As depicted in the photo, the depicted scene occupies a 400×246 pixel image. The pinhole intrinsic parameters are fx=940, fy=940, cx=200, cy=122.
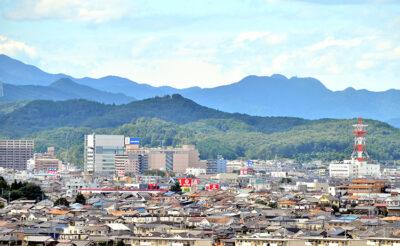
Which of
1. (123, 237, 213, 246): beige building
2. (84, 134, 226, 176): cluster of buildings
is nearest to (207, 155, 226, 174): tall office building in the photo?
(84, 134, 226, 176): cluster of buildings

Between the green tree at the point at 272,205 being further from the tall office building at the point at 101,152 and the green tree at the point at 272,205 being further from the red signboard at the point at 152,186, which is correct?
the tall office building at the point at 101,152

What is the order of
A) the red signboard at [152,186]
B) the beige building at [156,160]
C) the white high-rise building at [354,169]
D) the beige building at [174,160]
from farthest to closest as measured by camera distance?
the beige building at [174,160]
the beige building at [156,160]
the white high-rise building at [354,169]
the red signboard at [152,186]

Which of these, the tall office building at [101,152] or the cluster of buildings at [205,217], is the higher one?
the tall office building at [101,152]

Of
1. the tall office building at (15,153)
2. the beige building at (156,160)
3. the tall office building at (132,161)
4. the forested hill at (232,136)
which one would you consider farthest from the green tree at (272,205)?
the tall office building at (15,153)

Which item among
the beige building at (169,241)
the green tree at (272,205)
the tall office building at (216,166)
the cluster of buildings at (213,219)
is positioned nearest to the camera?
the beige building at (169,241)

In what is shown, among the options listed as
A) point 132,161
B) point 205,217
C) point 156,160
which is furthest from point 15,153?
point 205,217

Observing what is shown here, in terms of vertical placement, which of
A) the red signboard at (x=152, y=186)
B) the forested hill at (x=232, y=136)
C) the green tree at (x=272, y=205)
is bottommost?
the green tree at (x=272, y=205)

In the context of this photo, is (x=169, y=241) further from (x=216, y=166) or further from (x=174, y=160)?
(x=216, y=166)
